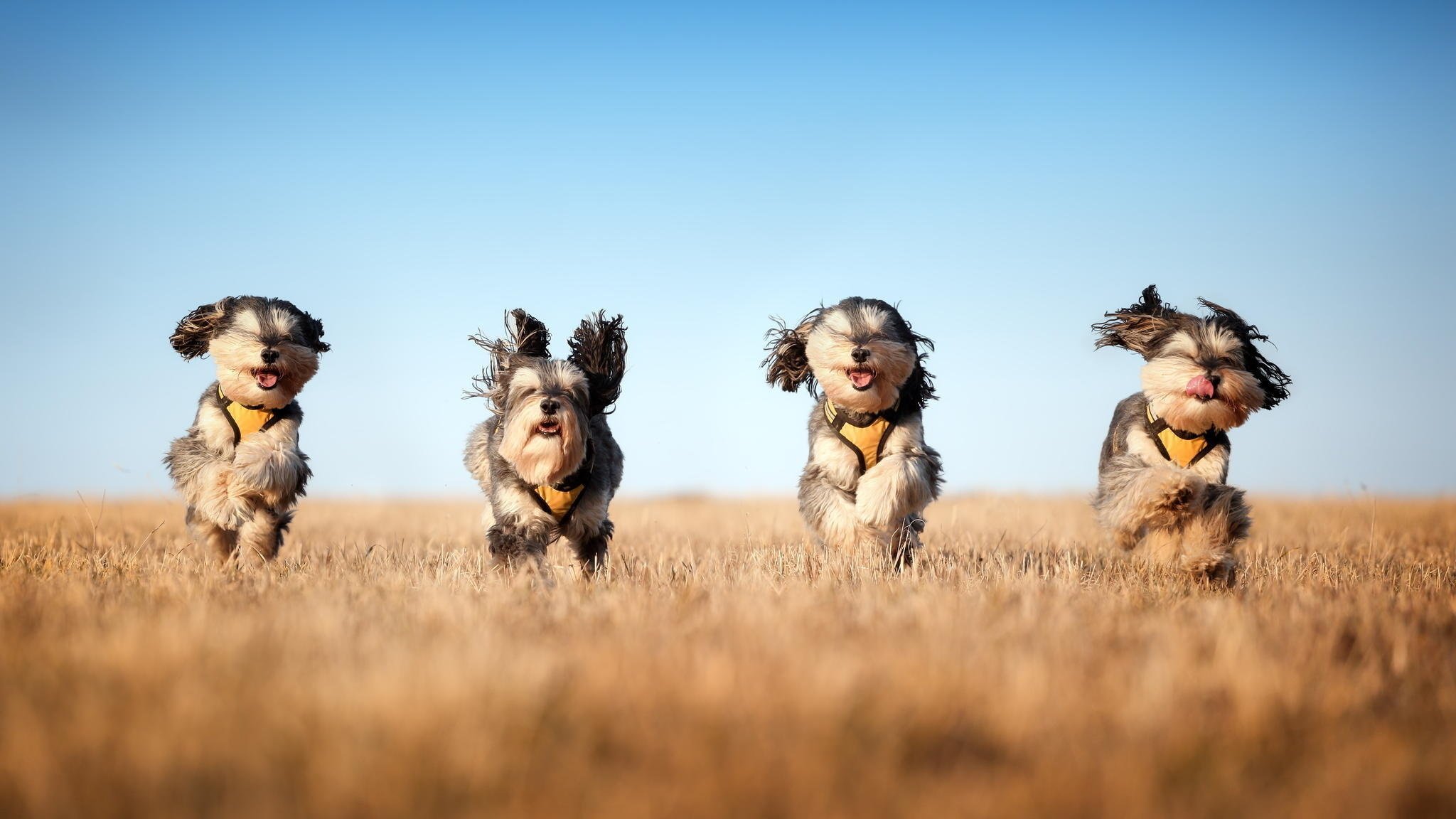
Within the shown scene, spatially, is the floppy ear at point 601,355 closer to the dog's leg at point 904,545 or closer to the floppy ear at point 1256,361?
the dog's leg at point 904,545

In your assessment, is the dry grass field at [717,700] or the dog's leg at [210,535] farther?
the dog's leg at [210,535]

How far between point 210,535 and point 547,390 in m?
3.55

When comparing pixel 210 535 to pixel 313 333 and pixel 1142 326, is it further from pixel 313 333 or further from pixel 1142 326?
pixel 1142 326

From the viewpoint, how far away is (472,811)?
2.65 metres

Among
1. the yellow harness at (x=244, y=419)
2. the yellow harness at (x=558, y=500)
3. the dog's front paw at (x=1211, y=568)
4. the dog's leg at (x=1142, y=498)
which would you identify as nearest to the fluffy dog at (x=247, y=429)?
the yellow harness at (x=244, y=419)

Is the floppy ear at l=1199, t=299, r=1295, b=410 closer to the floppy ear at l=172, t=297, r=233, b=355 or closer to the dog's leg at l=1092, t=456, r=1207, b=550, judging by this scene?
the dog's leg at l=1092, t=456, r=1207, b=550

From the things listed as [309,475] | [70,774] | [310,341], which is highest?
[310,341]

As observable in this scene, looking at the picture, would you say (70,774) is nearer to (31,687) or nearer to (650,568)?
(31,687)

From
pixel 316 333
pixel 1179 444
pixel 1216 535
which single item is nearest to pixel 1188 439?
pixel 1179 444

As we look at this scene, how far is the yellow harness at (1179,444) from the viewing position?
7898 millimetres

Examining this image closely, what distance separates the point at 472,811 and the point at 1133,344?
7.19 meters

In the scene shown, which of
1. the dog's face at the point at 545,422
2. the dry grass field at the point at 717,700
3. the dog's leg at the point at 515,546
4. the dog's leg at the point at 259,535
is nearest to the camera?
the dry grass field at the point at 717,700

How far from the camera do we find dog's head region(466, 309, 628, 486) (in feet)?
23.5

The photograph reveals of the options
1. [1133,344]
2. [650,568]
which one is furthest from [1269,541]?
[650,568]
